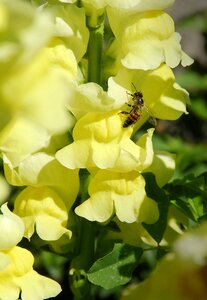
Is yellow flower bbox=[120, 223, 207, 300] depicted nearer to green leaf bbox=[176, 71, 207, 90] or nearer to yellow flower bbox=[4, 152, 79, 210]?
yellow flower bbox=[4, 152, 79, 210]

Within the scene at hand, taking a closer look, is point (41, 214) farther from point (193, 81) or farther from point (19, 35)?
point (193, 81)

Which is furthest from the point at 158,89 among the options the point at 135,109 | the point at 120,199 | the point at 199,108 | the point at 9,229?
the point at 199,108

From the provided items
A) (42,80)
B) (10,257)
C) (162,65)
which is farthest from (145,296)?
(162,65)

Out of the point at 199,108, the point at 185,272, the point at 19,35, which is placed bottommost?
the point at 199,108

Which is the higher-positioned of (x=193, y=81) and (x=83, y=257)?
(x=83, y=257)

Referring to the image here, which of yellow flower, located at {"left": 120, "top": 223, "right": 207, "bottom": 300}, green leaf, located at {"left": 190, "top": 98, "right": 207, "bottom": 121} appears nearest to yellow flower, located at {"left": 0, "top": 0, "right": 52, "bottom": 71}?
yellow flower, located at {"left": 120, "top": 223, "right": 207, "bottom": 300}

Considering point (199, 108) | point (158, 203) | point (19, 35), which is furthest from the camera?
point (199, 108)

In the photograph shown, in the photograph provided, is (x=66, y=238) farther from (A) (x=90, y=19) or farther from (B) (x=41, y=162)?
(A) (x=90, y=19)

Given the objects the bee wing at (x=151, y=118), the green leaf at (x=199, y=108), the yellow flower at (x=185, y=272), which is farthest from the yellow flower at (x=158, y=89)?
the green leaf at (x=199, y=108)
